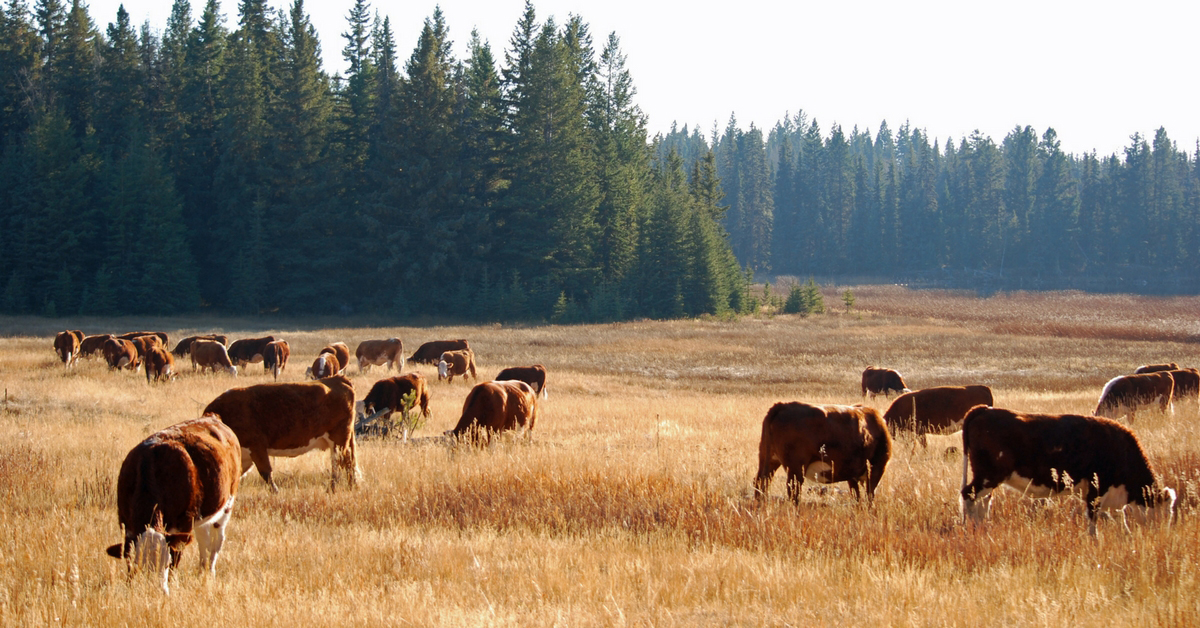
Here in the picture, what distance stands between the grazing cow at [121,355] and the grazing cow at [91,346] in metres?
2.66

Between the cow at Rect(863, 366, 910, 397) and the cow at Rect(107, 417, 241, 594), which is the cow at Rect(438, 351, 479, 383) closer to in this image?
the cow at Rect(863, 366, 910, 397)

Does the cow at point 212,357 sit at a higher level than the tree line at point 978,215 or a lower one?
lower

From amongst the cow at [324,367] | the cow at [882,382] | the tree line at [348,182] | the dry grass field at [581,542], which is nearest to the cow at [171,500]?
the dry grass field at [581,542]

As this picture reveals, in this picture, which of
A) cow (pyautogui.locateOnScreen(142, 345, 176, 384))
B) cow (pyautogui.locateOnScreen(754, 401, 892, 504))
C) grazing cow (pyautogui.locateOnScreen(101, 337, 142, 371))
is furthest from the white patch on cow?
grazing cow (pyautogui.locateOnScreen(101, 337, 142, 371))

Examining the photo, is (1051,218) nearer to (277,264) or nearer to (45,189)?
(277,264)

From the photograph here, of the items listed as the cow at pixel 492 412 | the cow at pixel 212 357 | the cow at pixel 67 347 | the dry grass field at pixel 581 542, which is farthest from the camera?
the cow at pixel 67 347

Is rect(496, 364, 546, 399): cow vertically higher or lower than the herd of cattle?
lower

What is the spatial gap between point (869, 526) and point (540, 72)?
59.1 meters

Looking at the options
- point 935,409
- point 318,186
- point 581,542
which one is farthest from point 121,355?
point 318,186

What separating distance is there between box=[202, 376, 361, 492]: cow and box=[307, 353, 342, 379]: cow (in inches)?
546

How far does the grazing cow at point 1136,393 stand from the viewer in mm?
16125

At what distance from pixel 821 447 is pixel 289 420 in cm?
564

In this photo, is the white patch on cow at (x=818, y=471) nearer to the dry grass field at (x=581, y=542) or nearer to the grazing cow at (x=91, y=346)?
the dry grass field at (x=581, y=542)

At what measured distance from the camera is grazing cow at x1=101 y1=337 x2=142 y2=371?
25.5 metres
